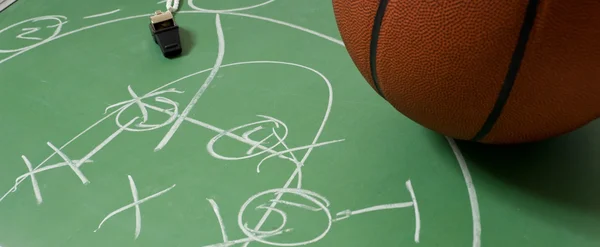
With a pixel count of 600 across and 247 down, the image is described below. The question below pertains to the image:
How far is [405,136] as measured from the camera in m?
1.23

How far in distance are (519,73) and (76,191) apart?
0.93 metres

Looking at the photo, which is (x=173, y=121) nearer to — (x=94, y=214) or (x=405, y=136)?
(x=94, y=214)

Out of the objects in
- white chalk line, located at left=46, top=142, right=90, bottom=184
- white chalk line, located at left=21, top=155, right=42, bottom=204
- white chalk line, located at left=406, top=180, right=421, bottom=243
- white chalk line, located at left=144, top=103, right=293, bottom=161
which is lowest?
white chalk line, located at left=21, top=155, right=42, bottom=204

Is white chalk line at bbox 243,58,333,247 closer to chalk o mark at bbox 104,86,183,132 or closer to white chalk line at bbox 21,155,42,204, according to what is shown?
chalk o mark at bbox 104,86,183,132

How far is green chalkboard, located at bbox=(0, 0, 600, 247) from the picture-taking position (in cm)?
105

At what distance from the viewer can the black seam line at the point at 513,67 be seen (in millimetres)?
763

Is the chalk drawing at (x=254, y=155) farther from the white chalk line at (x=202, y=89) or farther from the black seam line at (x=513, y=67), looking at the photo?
the black seam line at (x=513, y=67)

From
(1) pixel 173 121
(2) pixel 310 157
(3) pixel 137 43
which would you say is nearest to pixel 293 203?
(2) pixel 310 157

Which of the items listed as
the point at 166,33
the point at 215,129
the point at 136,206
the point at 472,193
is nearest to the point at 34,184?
the point at 136,206

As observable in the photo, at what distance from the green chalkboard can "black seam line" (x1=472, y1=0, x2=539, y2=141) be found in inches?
8.4

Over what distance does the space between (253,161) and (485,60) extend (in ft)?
1.86

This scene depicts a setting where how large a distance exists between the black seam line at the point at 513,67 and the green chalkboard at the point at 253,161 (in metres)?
0.21

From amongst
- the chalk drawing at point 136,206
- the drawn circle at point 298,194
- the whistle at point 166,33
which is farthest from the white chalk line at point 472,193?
the whistle at point 166,33

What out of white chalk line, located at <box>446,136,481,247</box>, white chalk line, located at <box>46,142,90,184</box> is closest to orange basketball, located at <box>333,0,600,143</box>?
white chalk line, located at <box>446,136,481,247</box>
